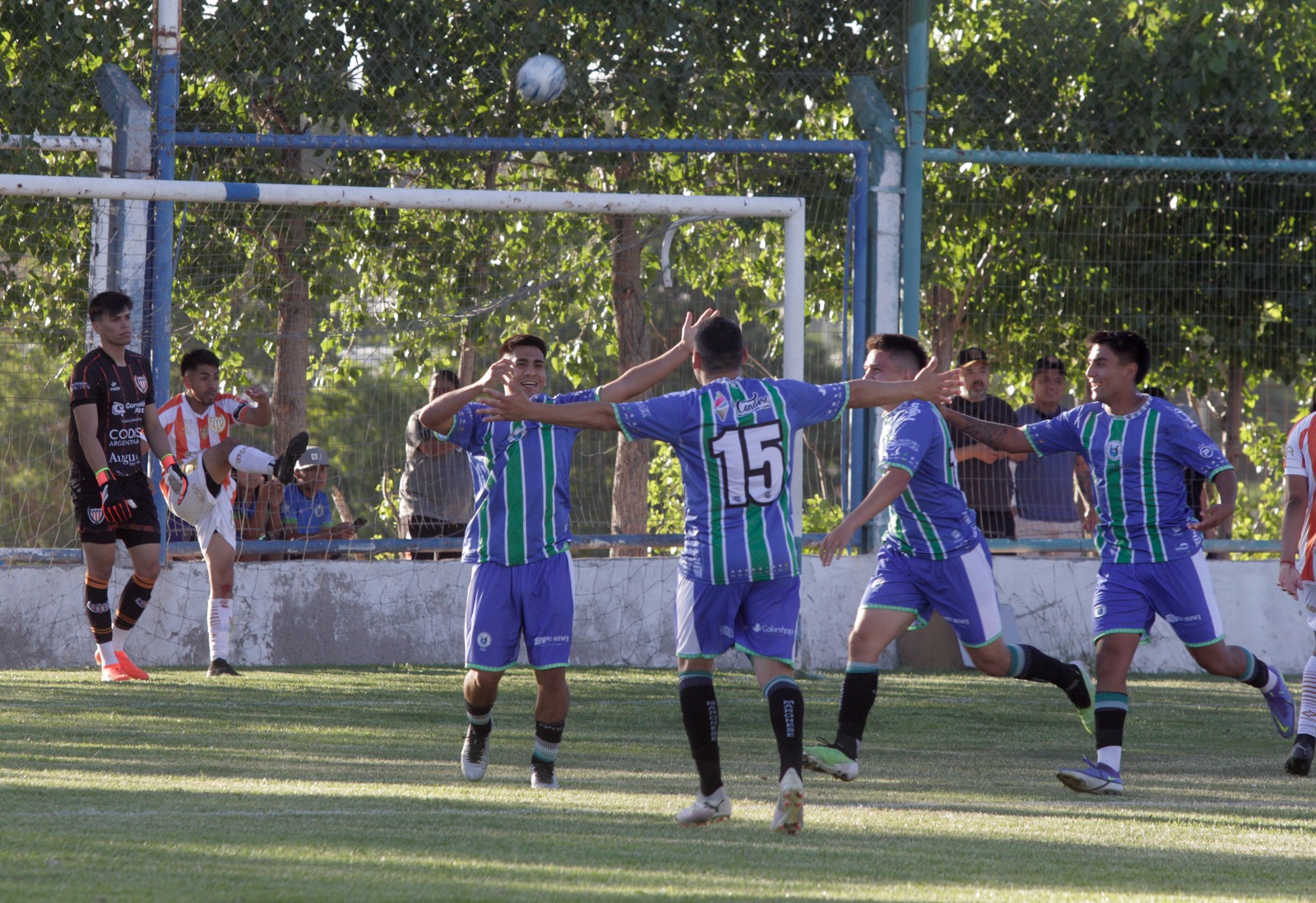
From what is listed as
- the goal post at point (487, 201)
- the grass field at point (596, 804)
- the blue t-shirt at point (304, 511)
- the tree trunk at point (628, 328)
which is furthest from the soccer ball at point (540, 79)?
the grass field at point (596, 804)

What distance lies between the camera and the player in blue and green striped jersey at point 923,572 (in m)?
6.83

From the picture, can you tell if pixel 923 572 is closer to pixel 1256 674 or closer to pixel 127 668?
pixel 1256 674

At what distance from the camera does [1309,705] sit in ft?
23.1

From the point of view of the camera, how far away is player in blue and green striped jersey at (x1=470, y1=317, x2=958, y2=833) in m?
5.35

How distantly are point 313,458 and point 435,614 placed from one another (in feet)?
4.52

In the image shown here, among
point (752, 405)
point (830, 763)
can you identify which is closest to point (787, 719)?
point (752, 405)

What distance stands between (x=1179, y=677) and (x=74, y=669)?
734 centimetres

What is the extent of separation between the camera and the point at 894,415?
6.86 m

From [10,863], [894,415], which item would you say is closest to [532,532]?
[894,415]

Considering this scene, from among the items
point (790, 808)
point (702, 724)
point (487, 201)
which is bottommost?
point (790, 808)

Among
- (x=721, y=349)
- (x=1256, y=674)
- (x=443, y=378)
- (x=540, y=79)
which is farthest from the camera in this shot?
(x=540, y=79)

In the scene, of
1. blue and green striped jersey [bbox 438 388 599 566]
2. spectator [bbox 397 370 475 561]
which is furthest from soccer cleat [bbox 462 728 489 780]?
spectator [bbox 397 370 475 561]

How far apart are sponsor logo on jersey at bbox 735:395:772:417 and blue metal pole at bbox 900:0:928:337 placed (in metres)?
5.40

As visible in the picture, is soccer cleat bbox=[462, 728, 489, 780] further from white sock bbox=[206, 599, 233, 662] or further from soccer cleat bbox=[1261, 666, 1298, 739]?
white sock bbox=[206, 599, 233, 662]
